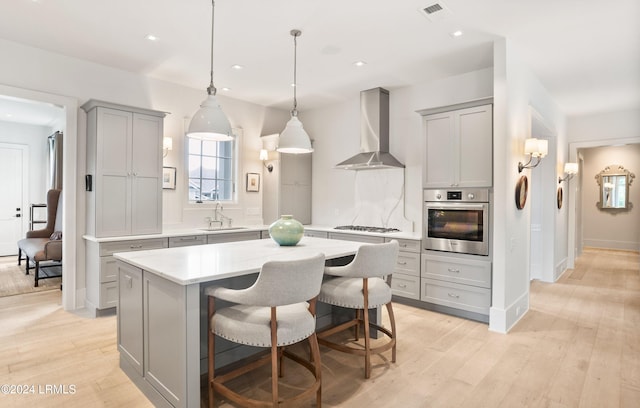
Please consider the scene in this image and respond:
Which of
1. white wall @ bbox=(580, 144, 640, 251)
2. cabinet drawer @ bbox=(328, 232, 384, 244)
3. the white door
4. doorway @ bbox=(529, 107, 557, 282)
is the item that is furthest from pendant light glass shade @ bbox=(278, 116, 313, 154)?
white wall @ bbox=(580, 144, 640, 251)

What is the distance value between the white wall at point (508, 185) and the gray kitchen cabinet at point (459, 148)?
166mm

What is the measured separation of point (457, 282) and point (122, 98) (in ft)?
14.7

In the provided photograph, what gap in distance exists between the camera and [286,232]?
9.63ft

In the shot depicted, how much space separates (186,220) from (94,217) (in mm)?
1295

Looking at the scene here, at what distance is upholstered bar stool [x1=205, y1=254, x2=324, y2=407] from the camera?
6.13 ft

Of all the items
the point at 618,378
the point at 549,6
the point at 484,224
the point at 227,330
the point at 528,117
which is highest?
the point at 549,6

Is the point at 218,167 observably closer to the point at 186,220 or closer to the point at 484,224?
the point at 186,220

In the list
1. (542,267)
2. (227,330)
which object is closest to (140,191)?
(227,330)

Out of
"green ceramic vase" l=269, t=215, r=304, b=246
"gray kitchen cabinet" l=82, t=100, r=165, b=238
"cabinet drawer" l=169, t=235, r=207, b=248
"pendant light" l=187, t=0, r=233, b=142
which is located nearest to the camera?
"pendant light" l=187, t=0, r=233, b=142

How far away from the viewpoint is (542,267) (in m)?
5.58

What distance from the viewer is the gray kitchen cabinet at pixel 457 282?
364cm

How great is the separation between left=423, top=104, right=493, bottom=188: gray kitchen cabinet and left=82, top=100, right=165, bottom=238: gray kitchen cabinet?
126 inches

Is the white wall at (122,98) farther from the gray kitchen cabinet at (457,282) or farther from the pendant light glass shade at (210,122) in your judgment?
the gray kitchen cabinet at (457,282)

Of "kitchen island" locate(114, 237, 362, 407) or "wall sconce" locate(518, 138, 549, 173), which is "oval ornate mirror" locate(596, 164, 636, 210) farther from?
"kitchen island" locate(114, 237, 362, 407)
